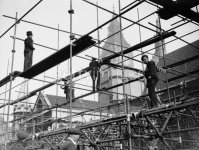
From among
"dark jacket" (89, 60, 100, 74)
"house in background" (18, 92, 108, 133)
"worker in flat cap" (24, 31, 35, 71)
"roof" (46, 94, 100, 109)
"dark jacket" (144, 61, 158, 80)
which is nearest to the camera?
"dark jacket" (144, 61, 158, 80)

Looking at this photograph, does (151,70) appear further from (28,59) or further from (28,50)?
(28,50)

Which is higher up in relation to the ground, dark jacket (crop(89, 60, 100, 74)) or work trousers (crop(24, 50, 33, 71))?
work trousers (crop(24, 50, 33, 71))

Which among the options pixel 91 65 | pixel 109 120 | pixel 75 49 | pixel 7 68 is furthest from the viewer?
pixel 7 68

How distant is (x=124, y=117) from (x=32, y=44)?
5.28 meters

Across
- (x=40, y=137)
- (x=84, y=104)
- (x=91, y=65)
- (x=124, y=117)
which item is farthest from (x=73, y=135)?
(x=84, y=104)

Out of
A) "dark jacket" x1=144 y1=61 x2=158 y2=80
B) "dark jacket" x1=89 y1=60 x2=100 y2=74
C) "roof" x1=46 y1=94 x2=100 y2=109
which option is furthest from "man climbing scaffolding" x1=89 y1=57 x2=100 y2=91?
"roof" x1=46 y1=94 x2=100 y2=109

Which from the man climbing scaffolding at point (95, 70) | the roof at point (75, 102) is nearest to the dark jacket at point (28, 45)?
the man climbing scaffolding at point (95, 70)

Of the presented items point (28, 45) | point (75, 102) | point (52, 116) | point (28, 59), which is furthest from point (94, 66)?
point (75, 102)

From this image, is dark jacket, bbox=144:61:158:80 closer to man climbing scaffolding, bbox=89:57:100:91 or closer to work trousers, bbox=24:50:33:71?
man climbing scaffolding, bbox=89:57:100:91

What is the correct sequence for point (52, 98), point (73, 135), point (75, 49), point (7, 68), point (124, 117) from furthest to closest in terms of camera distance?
1. point (52, 98)
2. point (7, 68)
3. point (75, 49)
4. point (124, 117)
5. point (73, 135)

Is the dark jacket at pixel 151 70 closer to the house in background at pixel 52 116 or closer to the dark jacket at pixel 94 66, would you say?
the dark jacket at pixel 94 66

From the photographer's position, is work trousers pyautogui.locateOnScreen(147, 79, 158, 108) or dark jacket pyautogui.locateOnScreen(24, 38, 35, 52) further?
dark jacket pyautogui.locateOnScreen(24, 38, 35, 52)

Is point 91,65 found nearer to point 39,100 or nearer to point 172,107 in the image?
point 172,107

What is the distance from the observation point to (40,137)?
7.87 m
